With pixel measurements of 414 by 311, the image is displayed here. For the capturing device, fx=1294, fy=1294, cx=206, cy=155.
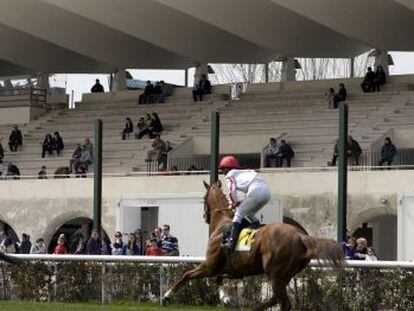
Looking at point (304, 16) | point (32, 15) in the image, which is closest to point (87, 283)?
point (304, 16)

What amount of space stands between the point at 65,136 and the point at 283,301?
2950cm

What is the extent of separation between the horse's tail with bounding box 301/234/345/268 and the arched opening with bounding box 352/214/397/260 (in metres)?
19.1

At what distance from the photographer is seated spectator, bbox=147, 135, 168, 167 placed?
37.8m

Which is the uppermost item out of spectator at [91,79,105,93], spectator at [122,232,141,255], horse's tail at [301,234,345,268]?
spectator at [91,79,105,93]

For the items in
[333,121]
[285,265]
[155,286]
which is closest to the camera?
[285,265]

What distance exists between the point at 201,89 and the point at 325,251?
101ft

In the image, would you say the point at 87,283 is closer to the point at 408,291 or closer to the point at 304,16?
the point at 408,291

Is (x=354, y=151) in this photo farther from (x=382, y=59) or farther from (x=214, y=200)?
(x=214, y=200)

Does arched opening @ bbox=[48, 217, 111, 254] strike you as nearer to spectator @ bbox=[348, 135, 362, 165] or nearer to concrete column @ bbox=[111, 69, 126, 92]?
spectator @ bbox=[348, 135, 362, 165]

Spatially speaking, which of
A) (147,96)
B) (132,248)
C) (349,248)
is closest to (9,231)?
(147,96)

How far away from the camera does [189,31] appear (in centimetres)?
4538

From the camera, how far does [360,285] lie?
59.2 feet

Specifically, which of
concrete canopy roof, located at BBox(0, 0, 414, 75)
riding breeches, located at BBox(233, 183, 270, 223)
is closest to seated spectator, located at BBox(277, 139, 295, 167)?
concrete canopy roof, located at BBox(0, 0, 414, 75)

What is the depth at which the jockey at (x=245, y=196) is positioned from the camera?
51.1 feet
